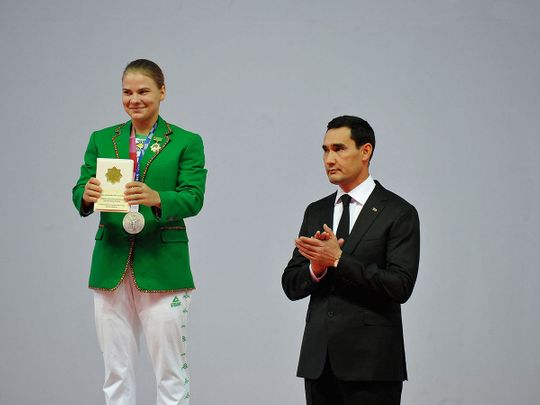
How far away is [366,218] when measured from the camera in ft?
9.71

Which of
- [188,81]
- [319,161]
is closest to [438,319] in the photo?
[319,161]

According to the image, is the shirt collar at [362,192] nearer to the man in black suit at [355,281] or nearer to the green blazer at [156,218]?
the man in black suit at [355,281]

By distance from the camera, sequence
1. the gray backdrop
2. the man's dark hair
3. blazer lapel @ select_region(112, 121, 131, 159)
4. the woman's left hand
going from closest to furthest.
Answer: the woman's left hand
the man's dark hair
blazer lapel @ select_region(112, 121, 131, 159)
the gray backdrop

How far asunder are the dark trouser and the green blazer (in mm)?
625

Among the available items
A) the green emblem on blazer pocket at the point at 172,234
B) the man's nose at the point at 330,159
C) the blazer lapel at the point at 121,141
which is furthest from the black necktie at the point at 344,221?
the blazer lapel at the point at 121,141

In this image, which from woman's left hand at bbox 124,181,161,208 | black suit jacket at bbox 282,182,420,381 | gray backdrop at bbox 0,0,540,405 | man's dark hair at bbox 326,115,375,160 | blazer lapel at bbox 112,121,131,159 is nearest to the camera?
black suit jacket at bbox 282,182,420,381

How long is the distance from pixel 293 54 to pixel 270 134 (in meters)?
0.45

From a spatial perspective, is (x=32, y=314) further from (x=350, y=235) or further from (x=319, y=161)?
(x=350, y=235)

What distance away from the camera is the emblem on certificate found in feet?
9.71

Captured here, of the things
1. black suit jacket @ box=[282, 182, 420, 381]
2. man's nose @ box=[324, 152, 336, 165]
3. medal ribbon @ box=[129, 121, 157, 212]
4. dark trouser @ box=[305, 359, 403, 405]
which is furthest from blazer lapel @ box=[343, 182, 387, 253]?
medal ribbon @ box=[129, 121, 157, 212]

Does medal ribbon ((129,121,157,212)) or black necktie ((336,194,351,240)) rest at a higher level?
medal ribbon ((129,121,157,212))

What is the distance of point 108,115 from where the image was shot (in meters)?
4.59

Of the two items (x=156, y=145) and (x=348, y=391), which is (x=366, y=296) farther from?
(x=156, y=145)

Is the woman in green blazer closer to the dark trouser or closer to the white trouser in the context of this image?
the white trouser
